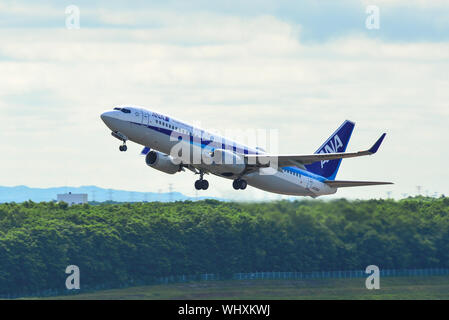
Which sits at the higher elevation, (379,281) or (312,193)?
(312,193)

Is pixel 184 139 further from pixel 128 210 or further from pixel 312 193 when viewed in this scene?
pixel 128 210

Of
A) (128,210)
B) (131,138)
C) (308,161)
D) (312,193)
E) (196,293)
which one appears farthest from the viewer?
(128,210)

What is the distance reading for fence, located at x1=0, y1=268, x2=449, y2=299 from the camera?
12712cm

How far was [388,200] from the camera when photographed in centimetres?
11938

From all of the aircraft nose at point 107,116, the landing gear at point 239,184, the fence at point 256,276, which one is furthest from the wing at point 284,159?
the fence at point 256,276

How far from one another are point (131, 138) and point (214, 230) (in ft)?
220

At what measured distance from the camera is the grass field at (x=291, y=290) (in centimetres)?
10969

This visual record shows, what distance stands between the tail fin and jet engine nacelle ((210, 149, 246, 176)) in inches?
646

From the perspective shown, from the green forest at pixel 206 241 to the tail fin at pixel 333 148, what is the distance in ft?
30.0

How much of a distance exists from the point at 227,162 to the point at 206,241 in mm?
63224

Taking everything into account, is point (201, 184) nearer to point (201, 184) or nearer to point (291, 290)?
point (201, 184)

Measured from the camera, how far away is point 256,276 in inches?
5157

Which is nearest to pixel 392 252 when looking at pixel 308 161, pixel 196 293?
pixel 196 293

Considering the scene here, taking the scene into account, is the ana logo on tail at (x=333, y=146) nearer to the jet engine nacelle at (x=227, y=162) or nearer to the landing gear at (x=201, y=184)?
the landing gear at (x=201, y=184)
